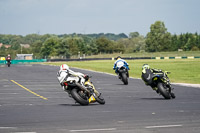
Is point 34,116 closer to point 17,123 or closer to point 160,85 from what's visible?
point 17,123

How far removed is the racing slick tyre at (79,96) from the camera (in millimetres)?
17250

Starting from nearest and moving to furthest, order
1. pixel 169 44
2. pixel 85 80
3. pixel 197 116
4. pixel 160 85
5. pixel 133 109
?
pixel 197 116 → pixel 133 109 → pixel 85 80 → pixel 160 85 → pixel 169 44

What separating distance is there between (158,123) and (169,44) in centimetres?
18143

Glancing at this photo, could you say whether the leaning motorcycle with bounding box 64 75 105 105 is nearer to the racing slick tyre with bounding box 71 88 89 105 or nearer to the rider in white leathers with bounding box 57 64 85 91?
the racing slick tyre with bounding box 71 88 89 105

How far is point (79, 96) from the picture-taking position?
17312mm

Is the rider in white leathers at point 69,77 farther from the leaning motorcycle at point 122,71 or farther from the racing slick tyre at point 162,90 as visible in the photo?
the leaning motorcycle at point 122,71

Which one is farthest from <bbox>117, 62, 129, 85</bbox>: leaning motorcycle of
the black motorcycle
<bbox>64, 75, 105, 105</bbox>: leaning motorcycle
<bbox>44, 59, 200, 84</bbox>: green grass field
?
<bbox>64, 75, 105, 105</bbox>: leaning motorcycle

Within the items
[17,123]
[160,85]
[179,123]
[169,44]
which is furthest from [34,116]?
[169,44]

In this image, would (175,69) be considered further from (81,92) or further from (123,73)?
(81,92)

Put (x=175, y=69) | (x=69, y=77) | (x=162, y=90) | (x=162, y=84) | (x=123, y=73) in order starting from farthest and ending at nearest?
(x=175, y=69), (x=123, y=73), (x=162, y=84), (x=162, y=90), (x=69, y=77)

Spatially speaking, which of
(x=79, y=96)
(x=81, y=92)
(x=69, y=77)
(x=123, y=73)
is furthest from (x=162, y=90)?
(x=123, y=73)

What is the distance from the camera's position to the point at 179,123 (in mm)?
12258

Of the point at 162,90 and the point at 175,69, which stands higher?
the point at 162,90

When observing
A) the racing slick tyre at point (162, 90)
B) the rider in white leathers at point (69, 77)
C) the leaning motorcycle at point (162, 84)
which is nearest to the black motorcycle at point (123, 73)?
the leaning motorcycle at point (162, 84)
